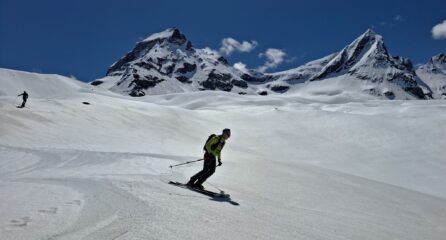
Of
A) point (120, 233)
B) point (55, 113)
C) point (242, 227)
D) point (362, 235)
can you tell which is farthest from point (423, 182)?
point (55, 113)

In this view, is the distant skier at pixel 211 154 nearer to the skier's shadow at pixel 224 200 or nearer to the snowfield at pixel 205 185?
the snowfield at pixel 205 185

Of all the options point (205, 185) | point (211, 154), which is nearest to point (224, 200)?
point (211, 154)

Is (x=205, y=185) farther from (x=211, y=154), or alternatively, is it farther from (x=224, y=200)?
(x=224, y=200)

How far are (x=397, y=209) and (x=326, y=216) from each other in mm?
4469

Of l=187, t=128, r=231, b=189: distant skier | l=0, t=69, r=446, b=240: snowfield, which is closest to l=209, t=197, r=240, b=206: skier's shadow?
l=0, t=69, r=446, b=240: snowfield

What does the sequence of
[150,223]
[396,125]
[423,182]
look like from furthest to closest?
[396,125]
[423,182]
[150,223]

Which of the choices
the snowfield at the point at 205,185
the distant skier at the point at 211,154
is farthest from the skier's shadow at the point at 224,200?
the distant skier at the point at 211,154

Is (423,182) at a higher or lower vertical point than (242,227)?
higher

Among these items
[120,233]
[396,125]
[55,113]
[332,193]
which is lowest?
[120,233]

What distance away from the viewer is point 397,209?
13.1m

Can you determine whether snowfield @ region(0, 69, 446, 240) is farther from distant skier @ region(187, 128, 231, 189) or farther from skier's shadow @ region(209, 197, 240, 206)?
distant skier @ region(187, 128, 231, 189)

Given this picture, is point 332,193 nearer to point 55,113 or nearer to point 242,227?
point 242,227

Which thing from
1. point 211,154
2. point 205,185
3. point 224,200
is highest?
point 211,154

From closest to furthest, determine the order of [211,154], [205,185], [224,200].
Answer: [224,200]
[211,154]
[205,185]
